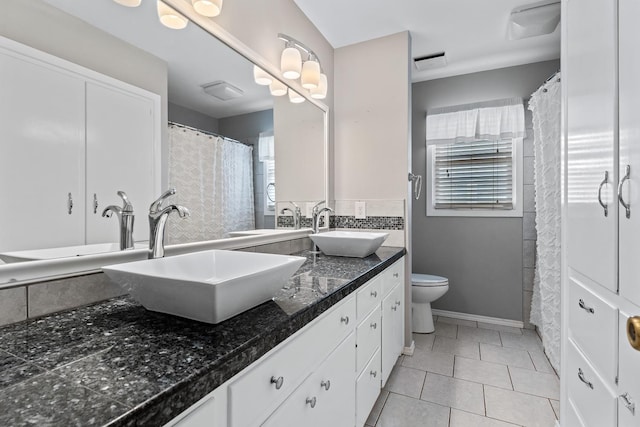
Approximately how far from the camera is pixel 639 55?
32.0 inches

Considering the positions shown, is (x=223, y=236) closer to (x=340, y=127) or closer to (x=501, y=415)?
(x=340, y=127)

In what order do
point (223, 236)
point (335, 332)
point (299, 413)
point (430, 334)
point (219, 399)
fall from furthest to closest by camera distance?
point (430, 334)
point (223, 236)
point (335, 332)
point (299, 413)
point (219, 399)

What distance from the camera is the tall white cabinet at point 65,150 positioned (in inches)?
31.0

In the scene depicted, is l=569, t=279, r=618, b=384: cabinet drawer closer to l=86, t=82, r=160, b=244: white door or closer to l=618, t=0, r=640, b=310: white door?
l=618, t=0, r=640, b=310: white door

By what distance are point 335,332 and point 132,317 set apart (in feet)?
2.13

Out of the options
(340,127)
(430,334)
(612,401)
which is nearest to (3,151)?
(612,401)

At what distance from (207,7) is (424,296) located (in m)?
2.53

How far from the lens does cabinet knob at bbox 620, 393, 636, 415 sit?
0.84 m

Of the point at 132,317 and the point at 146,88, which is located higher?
the point at 146,88

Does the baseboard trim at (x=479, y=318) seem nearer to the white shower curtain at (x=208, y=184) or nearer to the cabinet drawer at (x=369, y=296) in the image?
the cabinet drawer at (x=369, y=296)

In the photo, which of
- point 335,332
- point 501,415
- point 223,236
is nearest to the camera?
point 335,332

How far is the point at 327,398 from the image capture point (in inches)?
42.2

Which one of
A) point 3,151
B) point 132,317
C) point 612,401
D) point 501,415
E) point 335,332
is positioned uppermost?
point 3,151

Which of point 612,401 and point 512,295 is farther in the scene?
point 512,295
